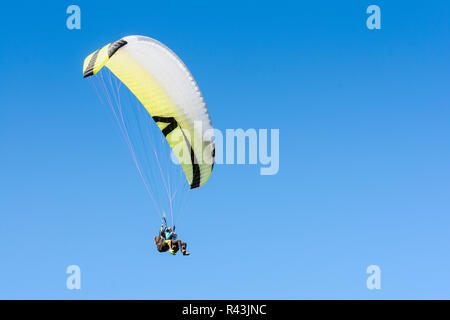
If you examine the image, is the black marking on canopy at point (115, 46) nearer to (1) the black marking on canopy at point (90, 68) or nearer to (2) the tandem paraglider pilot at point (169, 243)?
(1) the black marking on canopy at point (90, 68)

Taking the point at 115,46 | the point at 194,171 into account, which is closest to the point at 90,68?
the point at 115,46

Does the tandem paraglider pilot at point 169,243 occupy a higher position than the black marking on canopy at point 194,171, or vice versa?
the black marking on canopy at point 194,171

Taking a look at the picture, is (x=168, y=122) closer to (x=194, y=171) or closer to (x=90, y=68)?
(x=194, y=171)

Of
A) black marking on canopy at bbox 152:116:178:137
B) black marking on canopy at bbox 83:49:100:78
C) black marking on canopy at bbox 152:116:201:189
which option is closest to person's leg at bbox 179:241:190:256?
black marking on canopy at bbox 152:116:201:189

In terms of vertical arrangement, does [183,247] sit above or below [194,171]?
below

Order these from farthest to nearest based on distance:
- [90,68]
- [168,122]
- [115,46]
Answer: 1. [168,122]
2. [115,46]
3. [90,68]

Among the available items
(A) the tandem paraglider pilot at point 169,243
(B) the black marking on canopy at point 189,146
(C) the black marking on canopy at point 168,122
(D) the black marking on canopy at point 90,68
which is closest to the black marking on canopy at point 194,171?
(B) the black marking on canopy at point 189,146

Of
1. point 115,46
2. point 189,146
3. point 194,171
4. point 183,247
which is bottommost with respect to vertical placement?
point 183,247

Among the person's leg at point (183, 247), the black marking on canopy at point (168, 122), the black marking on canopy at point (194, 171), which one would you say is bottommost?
the person's leg at point (183, 247)

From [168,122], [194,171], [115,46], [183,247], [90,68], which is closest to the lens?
[90,68]

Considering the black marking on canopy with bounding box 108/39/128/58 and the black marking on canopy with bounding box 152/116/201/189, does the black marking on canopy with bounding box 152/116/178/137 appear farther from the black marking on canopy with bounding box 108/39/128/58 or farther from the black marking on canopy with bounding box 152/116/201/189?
the black marking on canopy with bounding box 108/39/128/58
